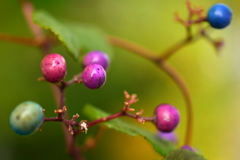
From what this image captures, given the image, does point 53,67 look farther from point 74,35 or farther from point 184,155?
point 74,35

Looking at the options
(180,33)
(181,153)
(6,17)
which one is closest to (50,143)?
(6,17)

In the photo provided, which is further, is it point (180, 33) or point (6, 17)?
point (180, 33)

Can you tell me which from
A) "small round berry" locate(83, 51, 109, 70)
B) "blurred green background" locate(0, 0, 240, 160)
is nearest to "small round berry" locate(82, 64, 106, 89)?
"small round berry" locate(83, 51, 109, 70)

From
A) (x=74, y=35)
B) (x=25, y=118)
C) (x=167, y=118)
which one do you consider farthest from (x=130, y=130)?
(x=74, y=35)

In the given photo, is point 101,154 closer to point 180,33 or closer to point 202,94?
point 202,94

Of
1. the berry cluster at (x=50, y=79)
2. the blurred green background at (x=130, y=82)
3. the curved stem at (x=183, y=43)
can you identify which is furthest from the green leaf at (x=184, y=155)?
the blurred green background at (x=130, y=82)

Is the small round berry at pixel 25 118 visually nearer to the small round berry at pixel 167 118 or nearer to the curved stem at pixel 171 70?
the small round berry at pixel 167 118
